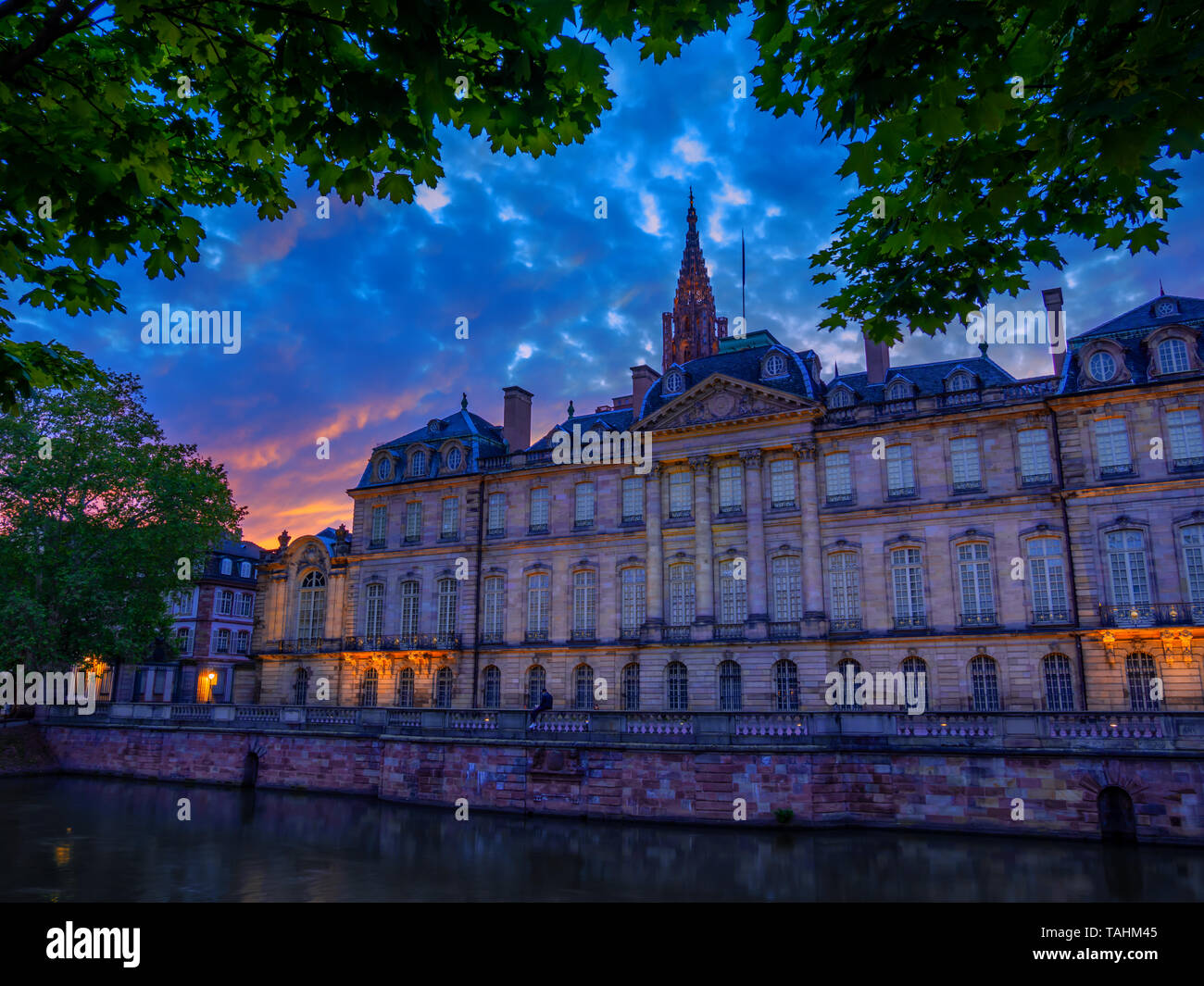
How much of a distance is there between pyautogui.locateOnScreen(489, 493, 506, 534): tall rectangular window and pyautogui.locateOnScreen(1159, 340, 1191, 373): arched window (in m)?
28.1

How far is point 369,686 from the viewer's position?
4356 cm

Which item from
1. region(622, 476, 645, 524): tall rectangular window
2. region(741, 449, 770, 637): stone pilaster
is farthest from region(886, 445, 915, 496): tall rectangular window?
region(622, 476, 645, 524): tall rectangular window

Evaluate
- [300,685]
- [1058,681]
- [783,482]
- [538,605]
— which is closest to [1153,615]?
[1058,681]

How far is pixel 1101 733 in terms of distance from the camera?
71.9ft

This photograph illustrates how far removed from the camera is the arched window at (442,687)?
41.5 meters

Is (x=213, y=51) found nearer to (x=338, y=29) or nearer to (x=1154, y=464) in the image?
(x=338, y=29)

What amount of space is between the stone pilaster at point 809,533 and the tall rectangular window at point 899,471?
2935 millimetres

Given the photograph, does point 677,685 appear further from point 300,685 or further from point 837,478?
point 300,685

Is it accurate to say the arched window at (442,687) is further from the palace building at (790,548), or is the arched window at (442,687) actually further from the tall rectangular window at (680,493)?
the tall rectangular window at (680,493)

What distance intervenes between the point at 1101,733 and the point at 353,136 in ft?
77.1

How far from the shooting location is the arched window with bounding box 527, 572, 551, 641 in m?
39.9

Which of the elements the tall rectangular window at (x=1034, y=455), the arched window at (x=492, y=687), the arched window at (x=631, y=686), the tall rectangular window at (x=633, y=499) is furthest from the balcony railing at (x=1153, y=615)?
the arched window at (x=492, y=687)
